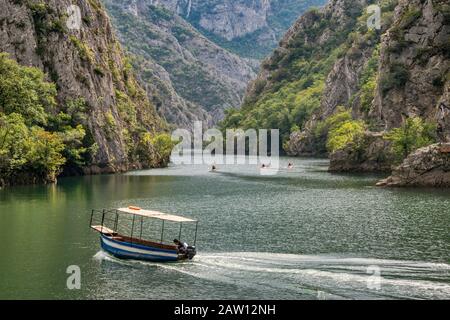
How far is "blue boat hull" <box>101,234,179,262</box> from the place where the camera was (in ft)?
179

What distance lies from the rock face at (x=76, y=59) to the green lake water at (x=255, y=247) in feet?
170

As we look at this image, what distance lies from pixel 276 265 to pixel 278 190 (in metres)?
57.3

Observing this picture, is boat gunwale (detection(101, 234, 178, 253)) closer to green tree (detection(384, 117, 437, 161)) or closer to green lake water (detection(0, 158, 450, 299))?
green lake water (detection(0, 158, 450, 299))

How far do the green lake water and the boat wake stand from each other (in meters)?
0.08

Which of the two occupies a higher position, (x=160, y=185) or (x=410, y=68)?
(x=410, y=68)

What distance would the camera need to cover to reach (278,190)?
10900 centimetres

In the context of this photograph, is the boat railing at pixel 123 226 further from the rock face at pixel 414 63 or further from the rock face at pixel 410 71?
the rock face at pixel 414 63

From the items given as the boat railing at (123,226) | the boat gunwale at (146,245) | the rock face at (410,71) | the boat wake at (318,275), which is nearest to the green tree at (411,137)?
the rock face at (410,71)

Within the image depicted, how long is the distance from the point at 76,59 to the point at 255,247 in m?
113

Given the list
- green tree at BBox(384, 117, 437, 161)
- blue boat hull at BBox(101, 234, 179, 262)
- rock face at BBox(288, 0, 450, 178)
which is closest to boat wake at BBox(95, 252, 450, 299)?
blue boat hull at BBox(101, 234, 179, 262)

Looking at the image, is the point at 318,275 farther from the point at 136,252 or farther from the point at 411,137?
the point at 411,137

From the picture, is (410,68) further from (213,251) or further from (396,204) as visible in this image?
(213,251)
